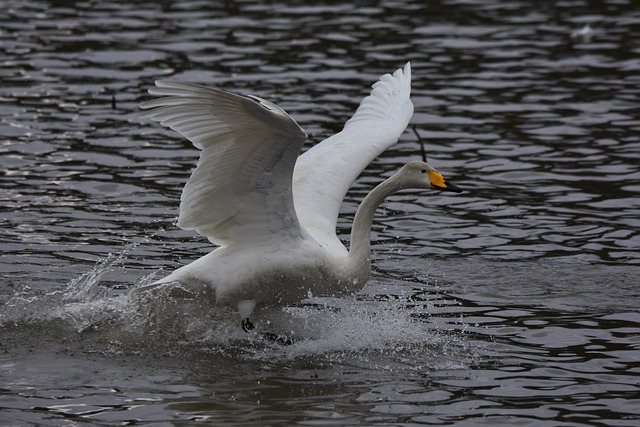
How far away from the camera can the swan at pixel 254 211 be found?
8188mm

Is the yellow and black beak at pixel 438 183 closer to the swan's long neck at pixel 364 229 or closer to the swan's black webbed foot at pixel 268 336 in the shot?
the swan's long neck at pixel 364 229

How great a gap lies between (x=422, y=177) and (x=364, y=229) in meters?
0.58

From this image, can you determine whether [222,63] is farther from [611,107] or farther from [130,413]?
[130,413]

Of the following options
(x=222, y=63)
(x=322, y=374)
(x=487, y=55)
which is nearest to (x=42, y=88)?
(x=222, y=63)

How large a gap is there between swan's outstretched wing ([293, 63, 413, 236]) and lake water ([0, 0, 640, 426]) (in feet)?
2.58

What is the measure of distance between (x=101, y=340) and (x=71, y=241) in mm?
2195

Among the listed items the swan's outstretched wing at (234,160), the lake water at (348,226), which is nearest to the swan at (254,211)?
the swan's outstretched wing at (234,160)

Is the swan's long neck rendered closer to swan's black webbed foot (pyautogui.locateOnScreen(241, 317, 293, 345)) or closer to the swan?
the swan

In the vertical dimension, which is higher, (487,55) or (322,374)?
(487,55)

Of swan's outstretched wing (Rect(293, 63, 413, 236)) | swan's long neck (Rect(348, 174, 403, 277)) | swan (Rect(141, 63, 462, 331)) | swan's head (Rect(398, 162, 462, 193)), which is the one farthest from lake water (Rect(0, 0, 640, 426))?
swan's head (Rect(398, 162, 462, 193))

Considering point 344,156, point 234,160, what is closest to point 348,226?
point 344,156

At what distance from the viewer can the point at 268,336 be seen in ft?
30.3

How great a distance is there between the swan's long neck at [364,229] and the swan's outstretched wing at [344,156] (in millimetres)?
428

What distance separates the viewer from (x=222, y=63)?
17172mm
